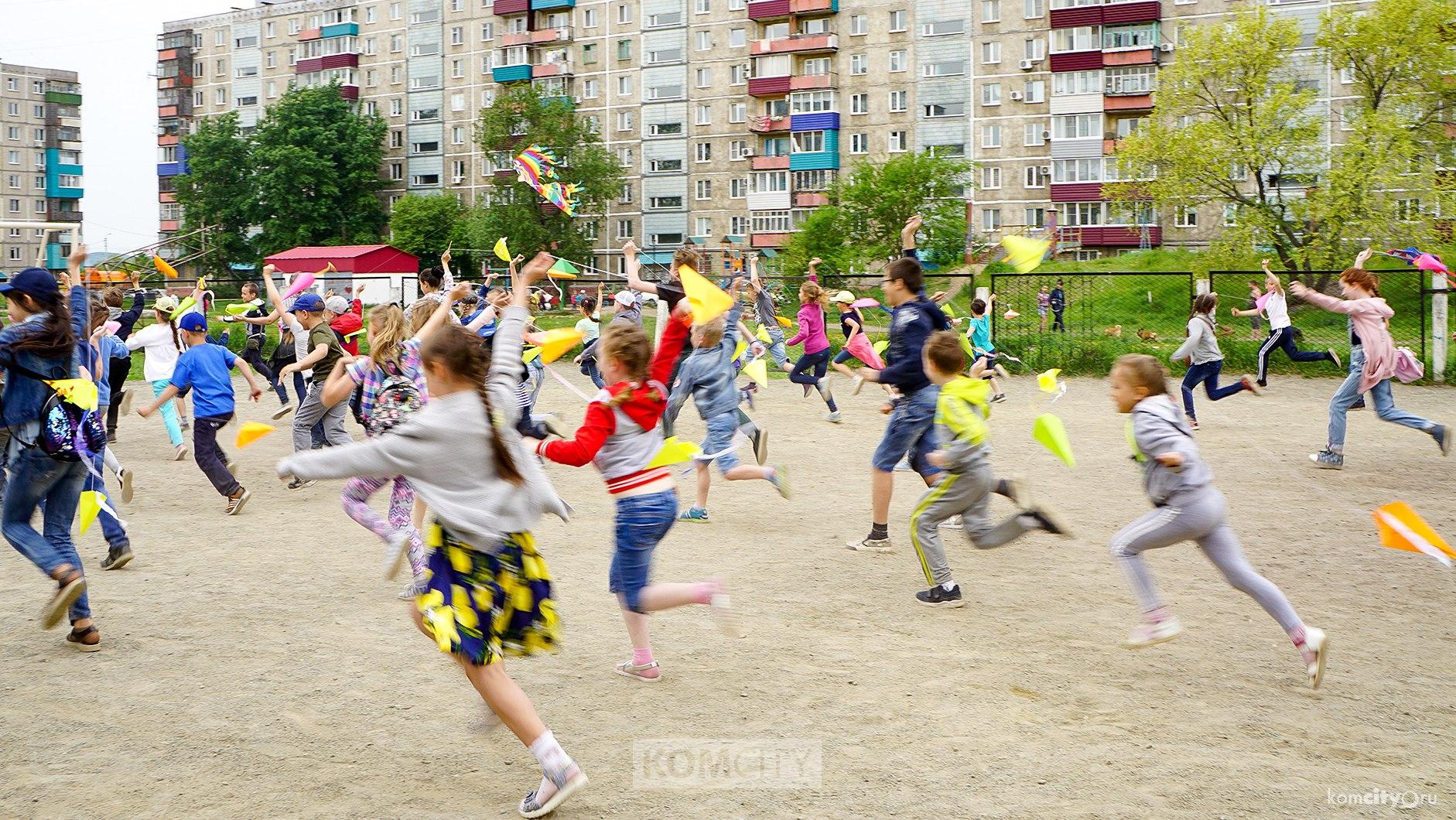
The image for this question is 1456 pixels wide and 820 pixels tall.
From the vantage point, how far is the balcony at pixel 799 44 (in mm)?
61344

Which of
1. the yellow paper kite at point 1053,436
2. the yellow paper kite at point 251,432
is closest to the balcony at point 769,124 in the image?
the yellow paper kite at point 1053,436

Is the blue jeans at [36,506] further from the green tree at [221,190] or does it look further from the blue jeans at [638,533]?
the green tree at [221,190]

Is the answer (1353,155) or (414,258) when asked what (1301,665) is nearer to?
(1353,155)

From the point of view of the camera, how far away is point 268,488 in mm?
10648

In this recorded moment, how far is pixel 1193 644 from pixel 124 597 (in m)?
5.94

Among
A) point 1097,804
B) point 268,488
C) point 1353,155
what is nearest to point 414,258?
point 1353,155

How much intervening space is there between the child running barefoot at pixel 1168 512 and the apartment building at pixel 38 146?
103775 mm

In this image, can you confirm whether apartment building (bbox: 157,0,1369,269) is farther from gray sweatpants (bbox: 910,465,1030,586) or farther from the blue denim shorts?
gray sweatpants (bbox: 910,465,1030,586)

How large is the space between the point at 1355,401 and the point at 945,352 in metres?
6.75

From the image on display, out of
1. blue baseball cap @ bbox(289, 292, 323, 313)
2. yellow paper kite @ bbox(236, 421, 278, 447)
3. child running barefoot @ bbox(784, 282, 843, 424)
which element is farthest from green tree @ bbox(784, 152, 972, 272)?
yellow paper kite @ bbox(236, 421, 278, 447)

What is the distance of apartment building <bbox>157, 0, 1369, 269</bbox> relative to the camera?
55.1m

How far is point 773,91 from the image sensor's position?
206 feet

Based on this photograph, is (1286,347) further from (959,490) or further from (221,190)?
(221,190)

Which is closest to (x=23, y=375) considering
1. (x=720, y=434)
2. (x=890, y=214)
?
(x=720, y=434)
